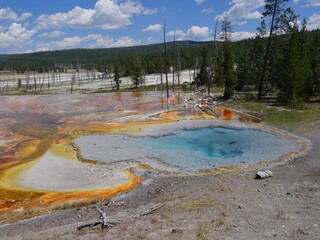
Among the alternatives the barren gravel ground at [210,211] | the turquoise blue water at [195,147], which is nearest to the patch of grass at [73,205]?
the barren gravel ground at [210,211]

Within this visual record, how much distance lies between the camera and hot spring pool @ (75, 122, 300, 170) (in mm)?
23250

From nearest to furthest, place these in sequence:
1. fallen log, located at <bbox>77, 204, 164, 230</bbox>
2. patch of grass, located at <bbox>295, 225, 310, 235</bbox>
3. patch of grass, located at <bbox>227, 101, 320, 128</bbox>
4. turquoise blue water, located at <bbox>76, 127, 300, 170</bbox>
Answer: patch of grass, located at <bbox>295, 225, 310, 235</bbox> → fallen log, located at <bbox>77, 204, 164, 230</bbox> → turquoise blue water, located at <bbox>76, 127, 300, 170</bbox> → patch of grass, located at <bbox>227, 101, 320, 128</bbox>

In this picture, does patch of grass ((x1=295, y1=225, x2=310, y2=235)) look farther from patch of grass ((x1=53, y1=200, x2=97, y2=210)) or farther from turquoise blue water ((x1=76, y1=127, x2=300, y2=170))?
turquoise blue water ((x1=76, y1=127, x2=300, y2=170))

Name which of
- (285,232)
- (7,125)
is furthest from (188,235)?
(7,125)

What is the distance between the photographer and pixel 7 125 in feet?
132

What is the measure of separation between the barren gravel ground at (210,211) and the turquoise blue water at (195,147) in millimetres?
3446

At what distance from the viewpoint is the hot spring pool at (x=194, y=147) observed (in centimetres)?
2325

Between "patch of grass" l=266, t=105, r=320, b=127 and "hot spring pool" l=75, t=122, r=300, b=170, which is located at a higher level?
"patch of grass" l=266, t=105, r=320, b=127

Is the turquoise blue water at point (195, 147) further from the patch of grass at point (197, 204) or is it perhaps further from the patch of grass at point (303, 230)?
the patch of grass at point (303, 230)

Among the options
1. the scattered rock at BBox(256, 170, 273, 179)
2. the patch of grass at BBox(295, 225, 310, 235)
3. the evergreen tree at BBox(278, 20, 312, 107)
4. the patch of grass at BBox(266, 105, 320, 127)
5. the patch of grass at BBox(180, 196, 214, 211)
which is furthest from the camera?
the evergreen tree at BBox(278, 20, 312, 107)

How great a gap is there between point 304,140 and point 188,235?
58.7 feet

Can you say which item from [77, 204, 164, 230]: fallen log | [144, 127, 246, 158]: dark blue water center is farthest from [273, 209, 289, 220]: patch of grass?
[144, 127, 246, 158]: dark blue water center

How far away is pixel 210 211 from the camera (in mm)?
13930

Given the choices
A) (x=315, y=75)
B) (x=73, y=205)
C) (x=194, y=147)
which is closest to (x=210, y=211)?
(x=73, y=205)
